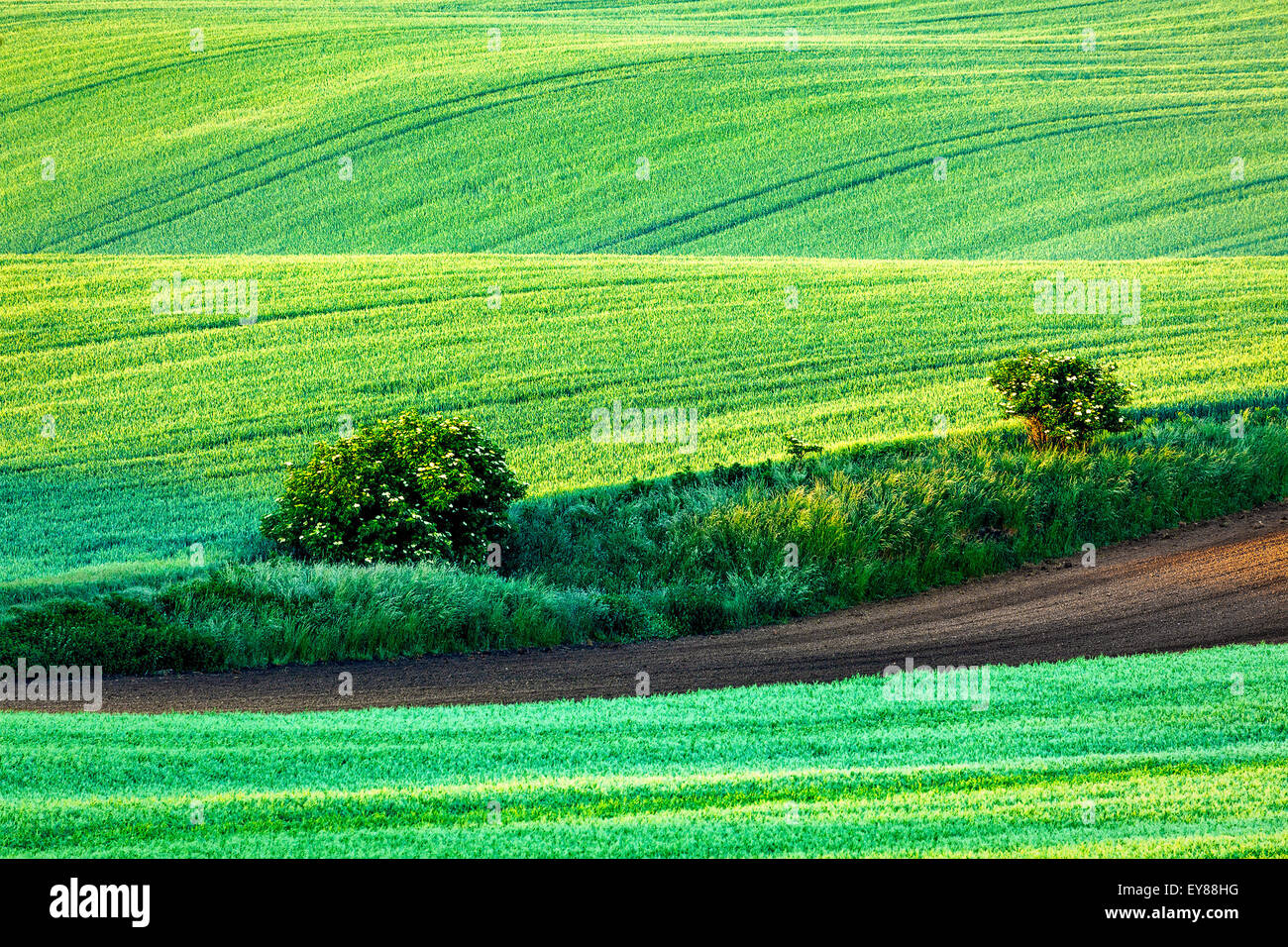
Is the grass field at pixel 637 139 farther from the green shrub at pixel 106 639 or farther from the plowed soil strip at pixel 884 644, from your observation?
the green shrub at pixel 106 639

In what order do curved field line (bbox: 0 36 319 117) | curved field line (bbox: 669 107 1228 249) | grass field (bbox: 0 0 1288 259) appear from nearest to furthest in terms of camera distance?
grass field (bbox: 0 0 1288 259) < curved field line (bbox: 669 107 1228 249) < curved field line (bbox: 0 36 319 117)

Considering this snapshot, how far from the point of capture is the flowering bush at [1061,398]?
20.3m

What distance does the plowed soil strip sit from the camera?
13.8 metres

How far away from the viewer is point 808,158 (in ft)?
141

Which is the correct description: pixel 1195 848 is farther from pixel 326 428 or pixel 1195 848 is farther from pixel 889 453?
pixel 326 428

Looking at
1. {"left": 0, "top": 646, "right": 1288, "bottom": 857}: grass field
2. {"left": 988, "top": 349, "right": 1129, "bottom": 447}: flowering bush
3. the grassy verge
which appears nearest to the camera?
{"left": 0, "top": 646, "right": 1288, "bottom": 857}: grass field

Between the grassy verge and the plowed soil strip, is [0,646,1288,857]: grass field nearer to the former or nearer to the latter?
the plowed soil strip

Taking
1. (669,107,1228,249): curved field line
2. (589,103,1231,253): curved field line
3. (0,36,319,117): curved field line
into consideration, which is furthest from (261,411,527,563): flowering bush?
(0,36,319,117): curved field line

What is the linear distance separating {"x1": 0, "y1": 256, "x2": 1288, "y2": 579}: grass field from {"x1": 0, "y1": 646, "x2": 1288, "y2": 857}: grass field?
7.44 metres

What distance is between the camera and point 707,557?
1772cm

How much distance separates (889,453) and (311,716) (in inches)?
448

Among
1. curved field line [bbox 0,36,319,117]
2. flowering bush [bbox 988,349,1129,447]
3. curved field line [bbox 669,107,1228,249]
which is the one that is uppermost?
curved field line [bbox 0,36,319,117]

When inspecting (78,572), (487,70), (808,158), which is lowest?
(78,572)
